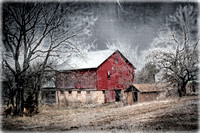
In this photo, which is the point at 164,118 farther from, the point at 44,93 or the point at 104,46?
the point at 44,93

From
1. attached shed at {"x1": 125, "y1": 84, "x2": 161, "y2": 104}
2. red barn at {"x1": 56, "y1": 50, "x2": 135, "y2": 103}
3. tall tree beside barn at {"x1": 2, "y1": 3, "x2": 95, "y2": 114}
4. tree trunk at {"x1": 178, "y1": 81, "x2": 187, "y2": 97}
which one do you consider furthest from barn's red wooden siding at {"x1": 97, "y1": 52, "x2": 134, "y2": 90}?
tall tree beside barn at {"x1": 2, "y1": 3, "x2": 95, "y2": 114}

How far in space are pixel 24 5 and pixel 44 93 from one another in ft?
23.2

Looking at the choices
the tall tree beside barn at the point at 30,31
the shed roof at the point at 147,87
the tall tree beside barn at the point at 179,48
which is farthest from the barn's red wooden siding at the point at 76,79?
the tall tree beside barn at the point at 179,48

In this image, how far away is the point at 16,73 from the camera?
9297mm

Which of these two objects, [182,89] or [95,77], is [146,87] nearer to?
[182,89]

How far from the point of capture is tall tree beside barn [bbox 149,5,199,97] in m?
8.84

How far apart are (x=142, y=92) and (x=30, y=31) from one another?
7.77 metres

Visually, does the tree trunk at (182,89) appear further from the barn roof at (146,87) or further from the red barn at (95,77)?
the red barn at (95,77)

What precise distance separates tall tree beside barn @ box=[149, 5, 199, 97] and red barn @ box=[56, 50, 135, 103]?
254 cm

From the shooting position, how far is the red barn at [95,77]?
37.6 feet

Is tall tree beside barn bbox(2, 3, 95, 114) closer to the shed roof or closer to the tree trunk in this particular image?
the shed roof

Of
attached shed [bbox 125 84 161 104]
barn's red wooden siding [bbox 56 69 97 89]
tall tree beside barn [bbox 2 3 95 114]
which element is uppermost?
tall tree beside barn [bbox 2 3 95 114]

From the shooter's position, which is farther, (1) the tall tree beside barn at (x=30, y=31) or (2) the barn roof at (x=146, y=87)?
(2) the barn roof at (x=146, y=87)

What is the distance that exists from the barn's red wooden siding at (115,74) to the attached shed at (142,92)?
24.2 inches
